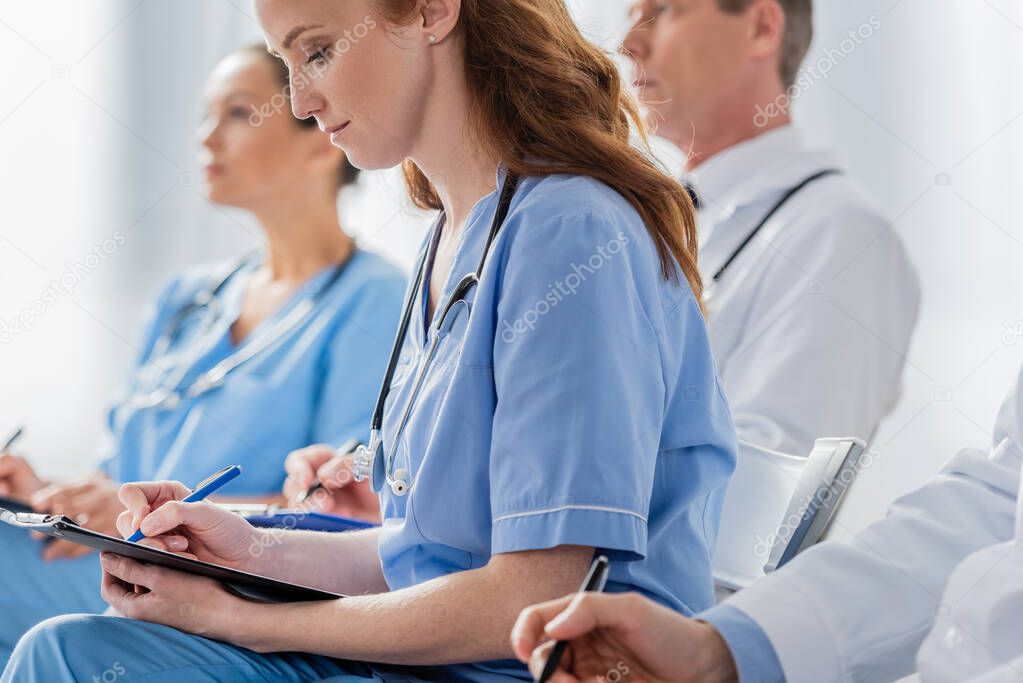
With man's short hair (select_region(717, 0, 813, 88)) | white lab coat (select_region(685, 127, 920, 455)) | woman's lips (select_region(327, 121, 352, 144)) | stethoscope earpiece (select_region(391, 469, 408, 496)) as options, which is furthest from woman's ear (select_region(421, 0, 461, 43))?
man's short hair (select_region(717, 0, 813, 88))

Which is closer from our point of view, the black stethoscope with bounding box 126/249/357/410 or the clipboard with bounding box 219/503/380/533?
the clipboard with bounding box 219/503/380/533

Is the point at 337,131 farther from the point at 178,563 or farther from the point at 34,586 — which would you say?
the point at 34,586

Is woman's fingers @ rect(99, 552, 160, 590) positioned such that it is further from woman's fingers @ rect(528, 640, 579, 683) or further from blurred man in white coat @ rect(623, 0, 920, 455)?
blurred man in white coat @ rect(623, 0, 920, 455)

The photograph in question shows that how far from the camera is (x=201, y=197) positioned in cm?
262

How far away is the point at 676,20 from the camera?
1.94 m

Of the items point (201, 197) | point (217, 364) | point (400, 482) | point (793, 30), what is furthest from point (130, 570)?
point (201, 197)

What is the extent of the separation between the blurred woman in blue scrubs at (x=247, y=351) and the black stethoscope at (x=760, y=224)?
1.70 feet

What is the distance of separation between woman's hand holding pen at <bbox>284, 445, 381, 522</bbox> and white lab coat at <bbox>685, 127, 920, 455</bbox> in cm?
52

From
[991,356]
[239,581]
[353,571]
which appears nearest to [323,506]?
[353,571]

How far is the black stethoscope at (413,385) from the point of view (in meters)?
0.94

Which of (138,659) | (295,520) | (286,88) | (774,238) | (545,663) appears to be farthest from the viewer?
(286,88)

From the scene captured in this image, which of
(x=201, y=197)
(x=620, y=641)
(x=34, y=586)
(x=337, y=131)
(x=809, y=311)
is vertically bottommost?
(x=809, y=311)

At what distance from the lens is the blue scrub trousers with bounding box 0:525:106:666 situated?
4.89 ft

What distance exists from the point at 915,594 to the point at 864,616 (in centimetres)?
4
